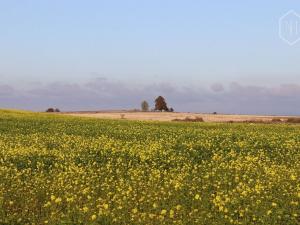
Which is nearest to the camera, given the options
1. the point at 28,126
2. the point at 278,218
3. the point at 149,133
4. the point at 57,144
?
the point at 278,218

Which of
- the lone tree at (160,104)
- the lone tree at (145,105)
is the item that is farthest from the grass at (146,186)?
the lone tree at (145,105)

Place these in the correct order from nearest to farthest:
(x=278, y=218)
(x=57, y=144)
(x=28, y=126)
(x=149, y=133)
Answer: (x=278, y=218) < (x=57, y=144) < (x=149, y=133) < (x=28, y=126)

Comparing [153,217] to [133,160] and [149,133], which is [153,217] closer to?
[133,160]

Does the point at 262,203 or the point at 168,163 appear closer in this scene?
the point at 262,203

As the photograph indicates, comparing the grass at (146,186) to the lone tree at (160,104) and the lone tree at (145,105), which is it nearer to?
A: the lone tree at (160,104)

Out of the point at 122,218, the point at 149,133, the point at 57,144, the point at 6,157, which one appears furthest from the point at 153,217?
the point at 149,133

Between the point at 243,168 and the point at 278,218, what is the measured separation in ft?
24.7

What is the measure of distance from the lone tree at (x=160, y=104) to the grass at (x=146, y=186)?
74.1 metres

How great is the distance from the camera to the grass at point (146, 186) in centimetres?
1280

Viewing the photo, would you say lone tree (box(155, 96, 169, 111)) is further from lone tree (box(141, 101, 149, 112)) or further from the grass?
the grass

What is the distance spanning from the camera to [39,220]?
13.5 meters

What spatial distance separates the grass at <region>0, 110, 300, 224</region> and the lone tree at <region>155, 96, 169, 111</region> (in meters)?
74.1

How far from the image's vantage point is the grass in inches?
504

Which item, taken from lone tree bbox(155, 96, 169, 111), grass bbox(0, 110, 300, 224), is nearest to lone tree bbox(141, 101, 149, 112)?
lone tree bbox(155, 96, 169, 111)
